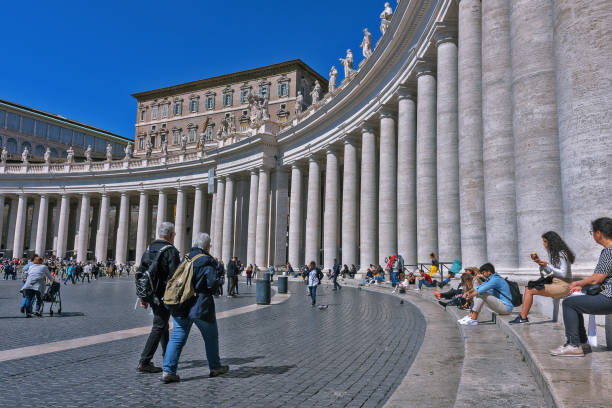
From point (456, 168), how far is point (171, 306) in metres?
15.7

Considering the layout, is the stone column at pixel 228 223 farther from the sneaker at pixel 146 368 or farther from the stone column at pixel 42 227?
the sneaker at pixel 146 368

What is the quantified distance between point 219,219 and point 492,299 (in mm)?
44011

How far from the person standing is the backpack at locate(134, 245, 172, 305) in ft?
1.77

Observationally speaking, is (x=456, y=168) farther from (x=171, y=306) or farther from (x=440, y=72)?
(x=171, y=306)

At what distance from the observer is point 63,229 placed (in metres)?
63.2

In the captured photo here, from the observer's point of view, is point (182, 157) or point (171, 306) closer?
point (171, 306)

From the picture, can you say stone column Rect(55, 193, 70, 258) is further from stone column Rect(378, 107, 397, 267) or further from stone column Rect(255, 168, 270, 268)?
stone column Rect(378, 107, 397, 267)

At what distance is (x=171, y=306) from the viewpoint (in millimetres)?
6086

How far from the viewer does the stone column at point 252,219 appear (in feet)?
152

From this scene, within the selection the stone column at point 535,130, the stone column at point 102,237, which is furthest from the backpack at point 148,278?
the stone column at point 102,237

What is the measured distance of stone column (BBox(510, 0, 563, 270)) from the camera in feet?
34.9

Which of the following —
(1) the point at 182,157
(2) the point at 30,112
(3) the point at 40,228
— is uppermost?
(2) the point at 30,112

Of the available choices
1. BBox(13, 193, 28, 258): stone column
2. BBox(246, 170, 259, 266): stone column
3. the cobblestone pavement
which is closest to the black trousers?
the cobblestone pavement

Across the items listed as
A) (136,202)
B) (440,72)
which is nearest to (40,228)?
(136,202)
